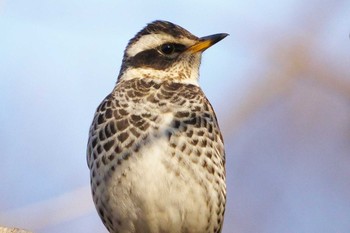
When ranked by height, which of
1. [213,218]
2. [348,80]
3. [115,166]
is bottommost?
[213,218]

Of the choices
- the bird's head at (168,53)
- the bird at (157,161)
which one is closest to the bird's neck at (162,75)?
the bird's head at (168,53)

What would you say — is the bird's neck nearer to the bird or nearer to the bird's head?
the bird's head

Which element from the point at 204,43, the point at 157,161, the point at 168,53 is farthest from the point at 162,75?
the point at 157,161

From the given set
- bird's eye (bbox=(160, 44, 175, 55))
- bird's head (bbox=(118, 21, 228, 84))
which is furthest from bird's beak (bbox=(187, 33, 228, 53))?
bird's eye (bbox=(160, 44, 175, 55))

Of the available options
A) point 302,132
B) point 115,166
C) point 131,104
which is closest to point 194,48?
point 131,104

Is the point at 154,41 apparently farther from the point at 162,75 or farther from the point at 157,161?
the point at 157,161

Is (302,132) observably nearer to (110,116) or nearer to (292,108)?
(292,108)

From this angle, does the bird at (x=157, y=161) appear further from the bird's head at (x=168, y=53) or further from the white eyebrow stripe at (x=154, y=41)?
the white eyebrow stripe at (x=154, y=41)
